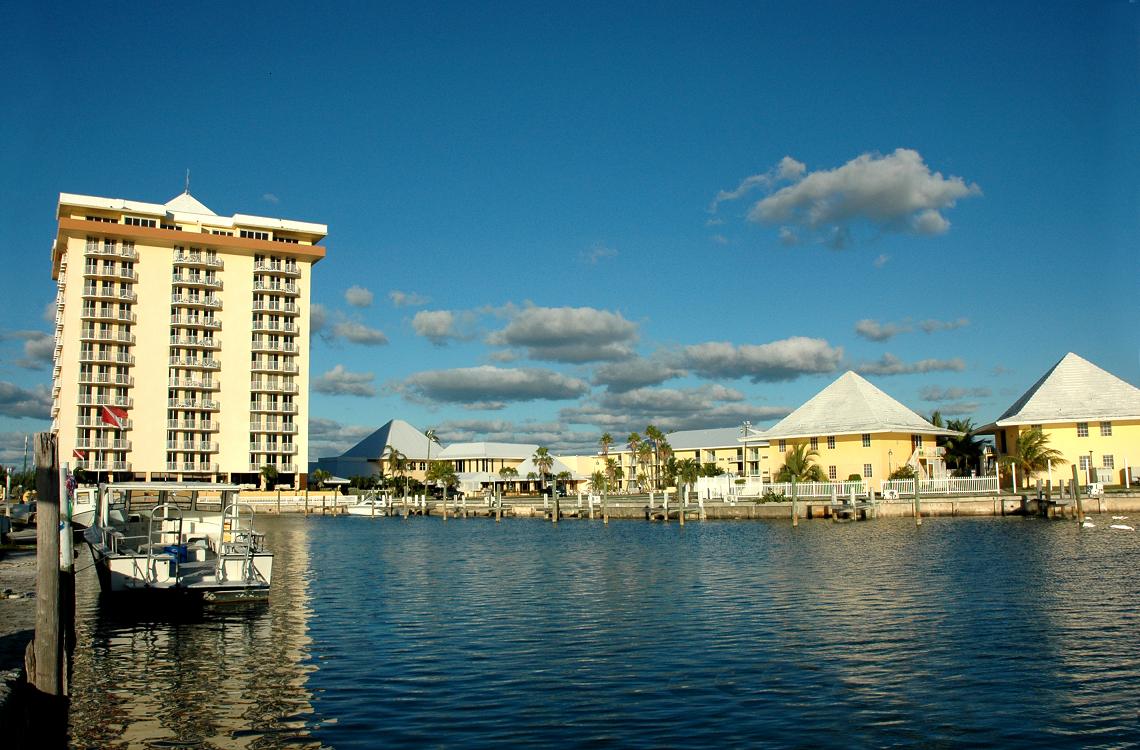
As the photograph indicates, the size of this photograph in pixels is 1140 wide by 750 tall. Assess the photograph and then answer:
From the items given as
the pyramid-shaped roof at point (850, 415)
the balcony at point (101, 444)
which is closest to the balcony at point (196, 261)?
the balcony at point (101, 444)

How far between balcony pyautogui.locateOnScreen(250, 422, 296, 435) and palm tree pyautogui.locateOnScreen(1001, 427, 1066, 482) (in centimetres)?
7521

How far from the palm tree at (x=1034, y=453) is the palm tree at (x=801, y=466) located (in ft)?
46.8

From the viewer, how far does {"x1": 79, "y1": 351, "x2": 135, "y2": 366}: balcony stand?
99.1 m

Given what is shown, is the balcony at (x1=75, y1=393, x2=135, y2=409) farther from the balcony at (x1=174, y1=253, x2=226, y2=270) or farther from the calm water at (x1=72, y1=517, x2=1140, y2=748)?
the calm water at (x1=72, y1=517, x2=1140, y2=748)

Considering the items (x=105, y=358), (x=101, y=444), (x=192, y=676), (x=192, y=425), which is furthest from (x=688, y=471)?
(x=192, y=676)

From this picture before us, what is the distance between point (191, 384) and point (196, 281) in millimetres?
11403

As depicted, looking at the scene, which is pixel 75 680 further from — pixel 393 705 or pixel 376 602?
pixel 376 602

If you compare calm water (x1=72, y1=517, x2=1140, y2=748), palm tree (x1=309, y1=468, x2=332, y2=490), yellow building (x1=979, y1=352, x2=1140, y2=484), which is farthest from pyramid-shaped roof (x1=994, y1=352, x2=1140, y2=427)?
palm tree (x1=309, y1=468, x2=332, y2=490)

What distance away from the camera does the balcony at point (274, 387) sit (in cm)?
10662

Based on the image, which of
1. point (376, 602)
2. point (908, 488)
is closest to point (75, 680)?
point (376, 602)

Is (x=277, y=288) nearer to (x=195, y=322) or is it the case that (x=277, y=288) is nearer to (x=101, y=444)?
(x=195, y=322)

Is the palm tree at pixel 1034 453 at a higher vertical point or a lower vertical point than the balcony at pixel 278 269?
lower

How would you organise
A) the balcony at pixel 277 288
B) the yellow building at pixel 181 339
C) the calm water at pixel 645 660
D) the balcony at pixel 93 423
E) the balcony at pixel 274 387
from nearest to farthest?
the calm water at pixel 645 660 → the balcony at pixel 93 423 → the yellow building at pixel 181 339 → the balcony at pixel 274 387 → the balcony at pixel 277 288

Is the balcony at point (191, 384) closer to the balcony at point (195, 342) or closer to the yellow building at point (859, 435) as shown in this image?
the balcony at point (195, 342)
